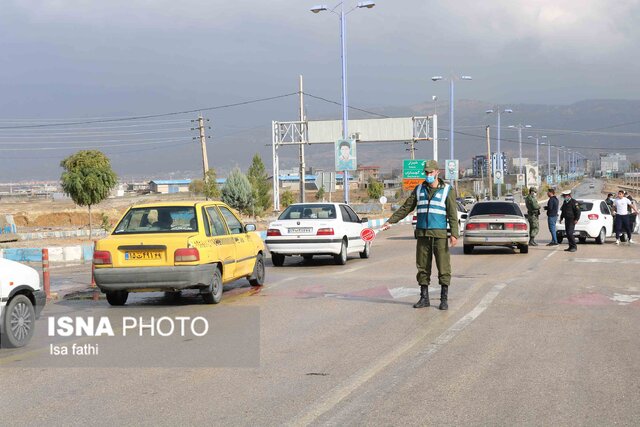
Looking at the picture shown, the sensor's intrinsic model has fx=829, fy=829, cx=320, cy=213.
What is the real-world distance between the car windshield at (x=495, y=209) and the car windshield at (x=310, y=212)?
587cm

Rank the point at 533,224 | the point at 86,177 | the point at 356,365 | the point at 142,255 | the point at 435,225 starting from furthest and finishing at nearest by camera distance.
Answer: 1. the point at 86,177
2. the point at 533,224
3. the point at 142,255
4. the point at 435,225
5. the point at 356,365

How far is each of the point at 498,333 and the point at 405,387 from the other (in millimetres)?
3121

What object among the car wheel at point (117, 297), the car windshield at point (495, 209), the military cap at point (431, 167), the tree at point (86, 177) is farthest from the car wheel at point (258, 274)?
the tree at point (86, 177)

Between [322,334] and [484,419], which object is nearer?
[484,419]

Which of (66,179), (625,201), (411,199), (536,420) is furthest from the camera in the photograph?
(66,179)

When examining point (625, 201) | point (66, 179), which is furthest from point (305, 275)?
point (66, 179)

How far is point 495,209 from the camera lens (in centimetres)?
2469

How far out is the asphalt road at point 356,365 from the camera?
6363mm

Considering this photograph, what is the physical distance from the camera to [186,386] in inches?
288

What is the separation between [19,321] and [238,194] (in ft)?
177

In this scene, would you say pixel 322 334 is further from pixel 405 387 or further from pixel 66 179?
pixel 66 179

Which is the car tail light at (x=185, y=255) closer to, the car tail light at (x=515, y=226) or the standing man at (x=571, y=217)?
the car tail light at (x=515, y=226)

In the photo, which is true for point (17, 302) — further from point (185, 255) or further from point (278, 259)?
point (278, 259)

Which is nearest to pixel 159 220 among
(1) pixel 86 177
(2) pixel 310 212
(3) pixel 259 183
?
(2) pixel 310 212
